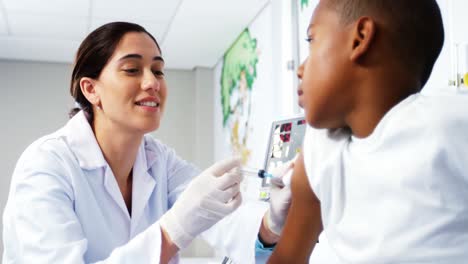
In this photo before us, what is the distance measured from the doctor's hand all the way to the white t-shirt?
221mm

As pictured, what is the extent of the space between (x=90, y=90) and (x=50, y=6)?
256cm

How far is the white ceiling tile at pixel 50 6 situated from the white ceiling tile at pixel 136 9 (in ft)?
0.33

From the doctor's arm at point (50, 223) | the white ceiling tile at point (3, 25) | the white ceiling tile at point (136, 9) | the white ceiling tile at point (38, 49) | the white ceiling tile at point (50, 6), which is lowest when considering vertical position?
the doctor's arm at point (50, 223)

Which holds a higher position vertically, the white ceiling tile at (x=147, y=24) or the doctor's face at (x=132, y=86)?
the white ceiling tile at (x=147, y=24)

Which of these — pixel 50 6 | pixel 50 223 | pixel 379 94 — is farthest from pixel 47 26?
pixel 379 94

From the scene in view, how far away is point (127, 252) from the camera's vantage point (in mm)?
1160

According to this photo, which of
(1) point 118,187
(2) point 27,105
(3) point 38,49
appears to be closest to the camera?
(1) point 118,187

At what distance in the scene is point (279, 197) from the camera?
97cm

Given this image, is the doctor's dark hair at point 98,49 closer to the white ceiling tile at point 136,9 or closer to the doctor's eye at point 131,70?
the doctor's eye at point 131,70

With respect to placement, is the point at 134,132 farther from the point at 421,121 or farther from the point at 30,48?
the point at 30,48

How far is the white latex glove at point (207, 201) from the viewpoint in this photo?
114cm

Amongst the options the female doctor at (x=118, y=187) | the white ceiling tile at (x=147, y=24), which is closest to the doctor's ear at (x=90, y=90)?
the female doctor at (x=118, y=187)

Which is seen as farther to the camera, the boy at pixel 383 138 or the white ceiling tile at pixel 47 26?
the white ceiling tile at pixel 47 26

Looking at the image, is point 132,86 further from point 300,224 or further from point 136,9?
point 136,9
